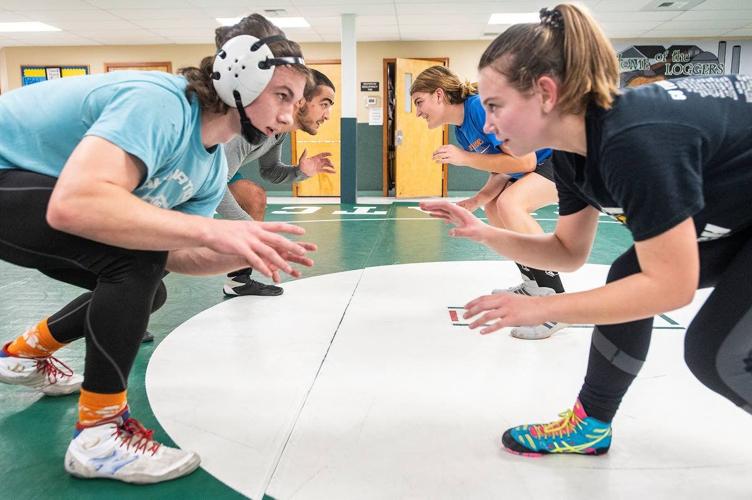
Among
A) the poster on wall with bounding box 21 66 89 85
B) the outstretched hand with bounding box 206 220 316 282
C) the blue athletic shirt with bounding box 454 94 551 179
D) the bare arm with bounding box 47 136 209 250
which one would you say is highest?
the poster on wall with bounding box 21 66 89 85

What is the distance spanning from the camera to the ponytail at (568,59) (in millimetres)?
1161

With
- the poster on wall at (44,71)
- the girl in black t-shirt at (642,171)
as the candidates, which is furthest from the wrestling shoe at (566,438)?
the poster on wall at (44,71)

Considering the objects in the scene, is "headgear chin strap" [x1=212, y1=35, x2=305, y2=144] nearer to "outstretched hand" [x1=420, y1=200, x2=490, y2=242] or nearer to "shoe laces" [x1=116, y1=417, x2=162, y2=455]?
"outstretched hand" [x1=420, y1=200, x2=490, y2=242]

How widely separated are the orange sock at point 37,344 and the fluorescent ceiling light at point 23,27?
994cm

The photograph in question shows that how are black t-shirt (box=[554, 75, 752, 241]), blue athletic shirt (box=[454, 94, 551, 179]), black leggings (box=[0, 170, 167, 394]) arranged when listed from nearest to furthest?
1. black t-shirt (box=[554, 75, 752, 241])
2. black leggings (box=[0, 170, 167, 394])
3. blue athletic shirt (box=[454, 94, 551, 179])

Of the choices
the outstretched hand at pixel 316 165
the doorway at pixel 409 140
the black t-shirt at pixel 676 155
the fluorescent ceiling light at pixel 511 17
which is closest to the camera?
the black t-shirt at pixel 676 155

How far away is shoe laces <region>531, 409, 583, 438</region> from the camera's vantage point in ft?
5.12

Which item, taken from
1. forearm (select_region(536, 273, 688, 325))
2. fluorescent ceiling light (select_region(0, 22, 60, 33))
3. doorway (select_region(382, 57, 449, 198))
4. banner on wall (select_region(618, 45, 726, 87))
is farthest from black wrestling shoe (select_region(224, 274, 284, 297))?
banner on wall (select_region(618, 45, 726, 87))

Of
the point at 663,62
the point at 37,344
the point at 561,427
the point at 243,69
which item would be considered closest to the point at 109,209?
the point at 243,69

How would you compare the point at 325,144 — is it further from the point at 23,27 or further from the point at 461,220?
the point at 461,220

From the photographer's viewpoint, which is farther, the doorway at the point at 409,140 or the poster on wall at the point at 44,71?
the poster on wall at the point at 44,71

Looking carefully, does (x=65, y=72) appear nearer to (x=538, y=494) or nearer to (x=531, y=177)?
(x=531, y=177)

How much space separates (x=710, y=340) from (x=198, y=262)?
1430mm

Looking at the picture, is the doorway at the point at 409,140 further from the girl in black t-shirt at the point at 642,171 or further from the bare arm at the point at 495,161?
the girl in black t-shirt at the point at 642,171
